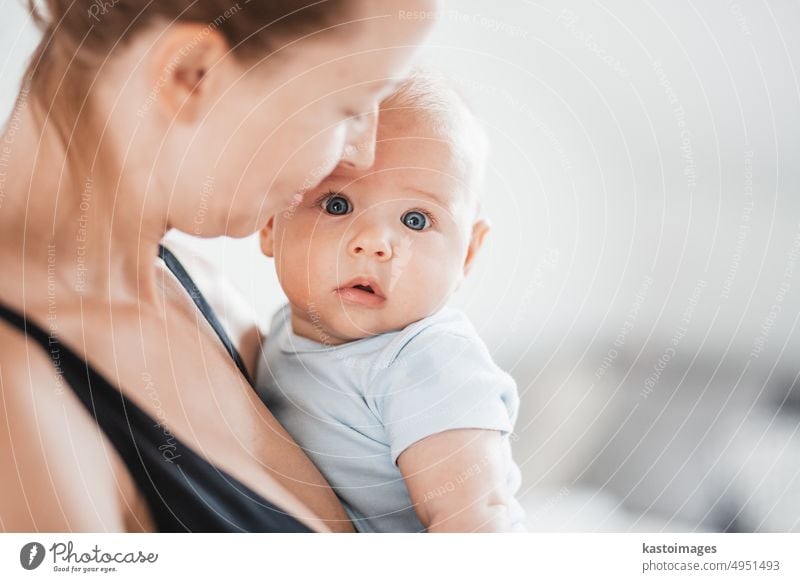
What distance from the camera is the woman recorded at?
62 centimetres

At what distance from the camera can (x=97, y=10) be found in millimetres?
648

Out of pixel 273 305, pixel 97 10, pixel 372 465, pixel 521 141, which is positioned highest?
pixel 97 10

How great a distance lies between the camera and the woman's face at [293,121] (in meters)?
0.63

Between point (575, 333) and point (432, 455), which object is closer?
point (432, 455)

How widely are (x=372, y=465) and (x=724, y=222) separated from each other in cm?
37

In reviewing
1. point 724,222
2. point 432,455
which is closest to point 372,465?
point 432,455

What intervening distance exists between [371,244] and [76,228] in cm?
23

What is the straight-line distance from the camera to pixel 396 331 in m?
0.65

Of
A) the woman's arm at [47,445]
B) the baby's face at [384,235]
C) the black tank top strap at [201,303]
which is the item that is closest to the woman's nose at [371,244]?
the baby's face at [384,235]

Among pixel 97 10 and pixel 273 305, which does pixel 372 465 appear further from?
pixel 97 10

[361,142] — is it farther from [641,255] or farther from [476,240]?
[641,255]

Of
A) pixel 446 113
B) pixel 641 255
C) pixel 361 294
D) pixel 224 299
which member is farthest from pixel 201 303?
pixel 641 255
